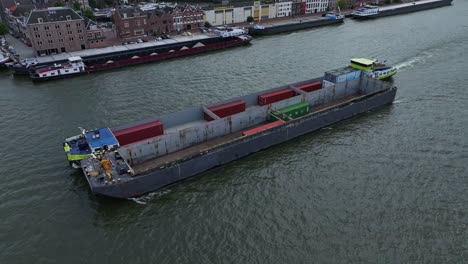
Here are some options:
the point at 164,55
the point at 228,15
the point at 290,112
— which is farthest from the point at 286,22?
the point at 290,112

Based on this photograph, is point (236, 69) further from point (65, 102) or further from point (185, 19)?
point (185, 19)

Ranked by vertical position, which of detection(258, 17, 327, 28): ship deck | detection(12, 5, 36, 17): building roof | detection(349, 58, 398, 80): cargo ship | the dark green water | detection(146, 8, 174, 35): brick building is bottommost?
the dark green water

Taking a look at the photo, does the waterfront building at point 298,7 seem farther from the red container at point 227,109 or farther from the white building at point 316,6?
the red container at point 227,109

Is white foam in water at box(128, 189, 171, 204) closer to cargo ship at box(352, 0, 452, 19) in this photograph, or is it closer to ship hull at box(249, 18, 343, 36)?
ship hull at box(249, 18, 343, 36)

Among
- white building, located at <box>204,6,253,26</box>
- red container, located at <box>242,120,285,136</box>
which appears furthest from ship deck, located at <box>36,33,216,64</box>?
red container, located at <box>242,120,285,136</box>

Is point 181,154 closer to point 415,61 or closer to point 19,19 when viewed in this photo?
point 415,61

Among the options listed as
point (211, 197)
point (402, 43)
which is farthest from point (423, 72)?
point (211, 197)
